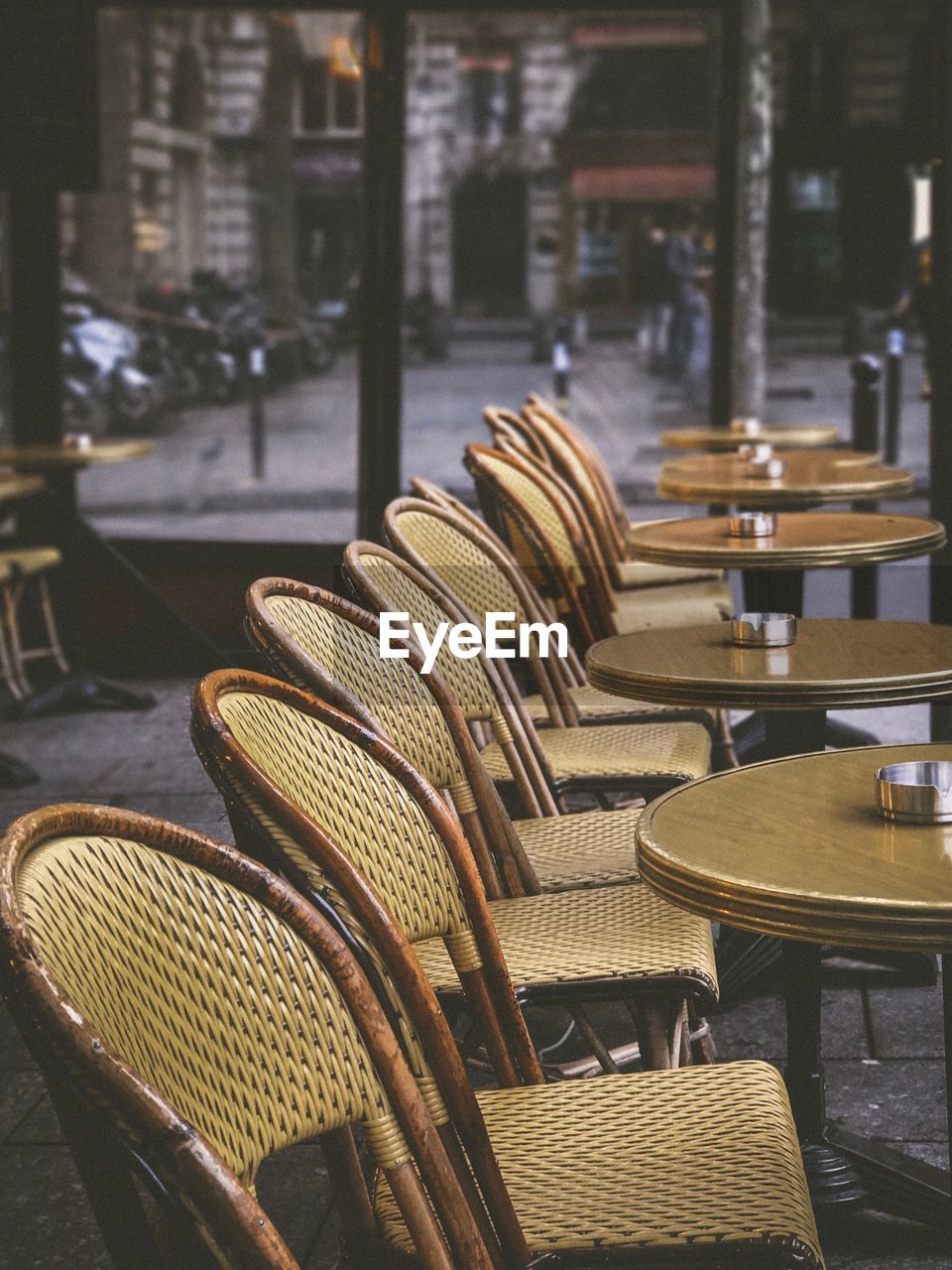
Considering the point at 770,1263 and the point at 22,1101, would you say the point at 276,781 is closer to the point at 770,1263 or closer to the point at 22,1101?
the point at 770,1263

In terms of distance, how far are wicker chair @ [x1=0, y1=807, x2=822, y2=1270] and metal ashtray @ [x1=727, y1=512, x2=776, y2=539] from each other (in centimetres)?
221

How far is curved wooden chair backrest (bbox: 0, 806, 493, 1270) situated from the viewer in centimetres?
113

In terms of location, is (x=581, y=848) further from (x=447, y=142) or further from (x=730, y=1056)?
(x=447, y=142)

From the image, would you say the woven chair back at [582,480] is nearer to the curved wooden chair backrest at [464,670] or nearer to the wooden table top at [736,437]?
the wooden table top at [736,437]

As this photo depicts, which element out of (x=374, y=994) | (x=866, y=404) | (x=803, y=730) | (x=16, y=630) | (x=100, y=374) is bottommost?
(x=16, y=630)

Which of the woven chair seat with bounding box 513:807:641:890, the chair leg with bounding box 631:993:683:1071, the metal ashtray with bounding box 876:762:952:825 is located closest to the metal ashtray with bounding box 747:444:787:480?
the woven chair seat with bounding box 513:807:641:890

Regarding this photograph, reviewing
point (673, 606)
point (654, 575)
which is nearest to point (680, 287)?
point (654, 575)

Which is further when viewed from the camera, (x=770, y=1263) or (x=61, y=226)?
(x=61, y=226)

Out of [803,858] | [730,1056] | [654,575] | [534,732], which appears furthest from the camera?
[654,575]

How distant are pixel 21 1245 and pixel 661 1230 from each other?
1318 mm

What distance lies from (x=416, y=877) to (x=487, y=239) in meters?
5.17

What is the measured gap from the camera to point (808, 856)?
175 cm

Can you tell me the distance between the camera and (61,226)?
21.9ft

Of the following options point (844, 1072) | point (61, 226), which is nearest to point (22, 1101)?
point (844, 1072)
